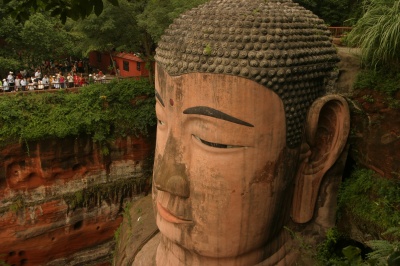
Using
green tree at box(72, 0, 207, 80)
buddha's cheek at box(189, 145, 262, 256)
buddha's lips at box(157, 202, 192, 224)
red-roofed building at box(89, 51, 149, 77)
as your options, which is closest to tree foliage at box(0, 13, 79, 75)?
green tree at box(72, 0, 207, 80)

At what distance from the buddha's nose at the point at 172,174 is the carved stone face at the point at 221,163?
12mm

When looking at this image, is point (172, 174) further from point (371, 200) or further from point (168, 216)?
point (371, 200)

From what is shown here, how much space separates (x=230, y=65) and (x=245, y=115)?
1.86ft

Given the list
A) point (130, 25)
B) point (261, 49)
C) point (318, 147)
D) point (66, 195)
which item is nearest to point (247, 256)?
point (318, 147)

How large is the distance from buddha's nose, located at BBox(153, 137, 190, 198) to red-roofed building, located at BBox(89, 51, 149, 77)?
11376mm

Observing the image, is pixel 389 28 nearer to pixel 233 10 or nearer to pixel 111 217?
pixel 233 10

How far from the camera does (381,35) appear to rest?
4633 mm

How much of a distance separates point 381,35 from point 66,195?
34.7 feet

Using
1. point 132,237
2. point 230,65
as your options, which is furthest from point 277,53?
point 132,237

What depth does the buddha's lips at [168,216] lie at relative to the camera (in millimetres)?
4844

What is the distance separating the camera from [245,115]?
430cm

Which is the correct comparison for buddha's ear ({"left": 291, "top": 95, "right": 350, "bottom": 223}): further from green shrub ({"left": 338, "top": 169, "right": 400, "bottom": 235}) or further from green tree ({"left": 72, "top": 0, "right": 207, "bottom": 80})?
green tree ({"left": 72, "top": 0, "right": 207, "bottom": 80})

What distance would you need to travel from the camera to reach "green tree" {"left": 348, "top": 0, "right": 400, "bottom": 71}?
177 inches

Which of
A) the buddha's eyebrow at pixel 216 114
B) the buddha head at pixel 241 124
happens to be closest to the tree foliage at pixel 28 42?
the buddha head at pixel 241 124
